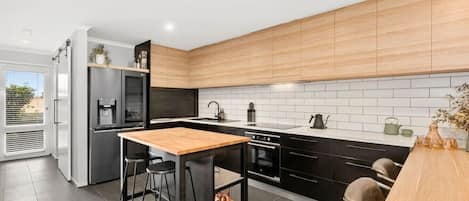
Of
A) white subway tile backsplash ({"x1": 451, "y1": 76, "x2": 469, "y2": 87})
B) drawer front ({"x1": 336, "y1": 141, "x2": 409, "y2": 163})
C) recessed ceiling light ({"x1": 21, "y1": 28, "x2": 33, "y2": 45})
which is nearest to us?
drawer front ({"x1": 336, "y1": 141, "x2": 409, "y2": 163})

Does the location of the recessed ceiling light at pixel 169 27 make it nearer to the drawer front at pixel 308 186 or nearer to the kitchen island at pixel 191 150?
the kitchen island at pixel 191 150

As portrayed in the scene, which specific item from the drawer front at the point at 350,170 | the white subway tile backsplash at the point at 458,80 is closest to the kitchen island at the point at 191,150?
the drawer front at the point at 350,170

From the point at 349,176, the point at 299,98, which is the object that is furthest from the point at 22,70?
the point at 349,176

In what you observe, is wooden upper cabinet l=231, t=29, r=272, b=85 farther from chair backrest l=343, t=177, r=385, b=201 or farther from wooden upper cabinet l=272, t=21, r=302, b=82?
chair backrest l=343, t=177, r=385, b=201

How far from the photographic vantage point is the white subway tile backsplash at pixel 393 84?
8.04 ft

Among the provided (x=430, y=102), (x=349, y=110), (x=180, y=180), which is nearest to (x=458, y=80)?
(x=430, y=102)

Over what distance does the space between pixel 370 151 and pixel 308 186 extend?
32.3 inches

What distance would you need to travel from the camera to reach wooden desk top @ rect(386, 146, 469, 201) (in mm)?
913

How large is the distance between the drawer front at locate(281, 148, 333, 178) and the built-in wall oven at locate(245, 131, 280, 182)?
13 cm

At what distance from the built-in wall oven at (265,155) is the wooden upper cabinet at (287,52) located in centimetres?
85

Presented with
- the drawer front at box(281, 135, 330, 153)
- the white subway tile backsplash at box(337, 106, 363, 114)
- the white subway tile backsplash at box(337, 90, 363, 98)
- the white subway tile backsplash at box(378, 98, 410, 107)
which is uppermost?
the white subway tile backsplash at box(337, 90, 363, 98)

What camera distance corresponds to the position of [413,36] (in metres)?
2.09

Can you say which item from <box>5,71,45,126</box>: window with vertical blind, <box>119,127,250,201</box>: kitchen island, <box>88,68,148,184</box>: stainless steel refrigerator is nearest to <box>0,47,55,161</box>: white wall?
<box>5,71,45,126</box>: window with vertical blind

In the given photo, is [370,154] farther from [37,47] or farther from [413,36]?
[37,47]
